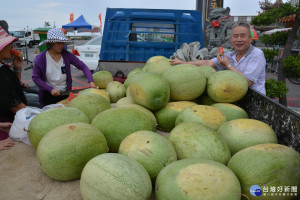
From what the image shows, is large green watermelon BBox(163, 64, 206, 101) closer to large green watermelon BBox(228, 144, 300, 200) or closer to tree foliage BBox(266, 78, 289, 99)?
large green watermelon BBox(228, 144, 300, 200)

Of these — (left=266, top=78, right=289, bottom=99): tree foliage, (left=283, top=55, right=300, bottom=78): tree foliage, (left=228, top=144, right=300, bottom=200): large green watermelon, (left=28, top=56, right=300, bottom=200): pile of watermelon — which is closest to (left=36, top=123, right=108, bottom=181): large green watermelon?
(left=28, top=56, right=300, bottom=200): pile of watermelon

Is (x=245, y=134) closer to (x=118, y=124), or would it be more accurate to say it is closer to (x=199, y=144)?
(x=199, y=144)

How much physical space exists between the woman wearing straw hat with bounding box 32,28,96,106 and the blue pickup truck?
1.55 m

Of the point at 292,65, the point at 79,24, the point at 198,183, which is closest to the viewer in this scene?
the point at 198,183

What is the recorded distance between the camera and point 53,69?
3.35 metres

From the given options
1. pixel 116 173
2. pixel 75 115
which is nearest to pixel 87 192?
pixel 116 173

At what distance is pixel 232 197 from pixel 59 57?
311 cm

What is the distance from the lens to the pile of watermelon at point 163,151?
3.54 ft

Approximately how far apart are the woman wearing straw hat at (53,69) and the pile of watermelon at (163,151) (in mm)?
1465

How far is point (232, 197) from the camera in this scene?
1049 mm

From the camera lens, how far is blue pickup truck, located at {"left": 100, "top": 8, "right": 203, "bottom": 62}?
196 inches

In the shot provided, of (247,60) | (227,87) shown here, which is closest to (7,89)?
(227,87)

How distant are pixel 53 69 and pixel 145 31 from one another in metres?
2.50

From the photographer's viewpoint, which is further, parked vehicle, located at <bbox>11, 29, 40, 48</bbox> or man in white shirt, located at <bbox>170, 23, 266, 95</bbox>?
parked vehicle, located at <bbox>11, 29, 40, 48</bbox>
